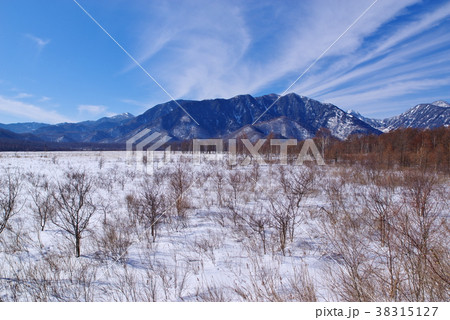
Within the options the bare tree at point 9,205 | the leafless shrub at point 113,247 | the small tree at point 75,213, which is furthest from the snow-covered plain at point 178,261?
the bare tree at point 9,205

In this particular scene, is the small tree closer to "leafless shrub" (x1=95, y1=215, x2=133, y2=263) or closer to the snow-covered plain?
the snow-covered plain

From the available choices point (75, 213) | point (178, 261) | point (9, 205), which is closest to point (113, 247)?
point (178, 261)

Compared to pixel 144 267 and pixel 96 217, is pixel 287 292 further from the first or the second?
pixel 96 217

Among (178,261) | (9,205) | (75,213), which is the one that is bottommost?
(178,261)

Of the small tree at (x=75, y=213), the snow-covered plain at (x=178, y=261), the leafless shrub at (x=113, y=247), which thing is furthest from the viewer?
the small tree at (x=75, y=213)

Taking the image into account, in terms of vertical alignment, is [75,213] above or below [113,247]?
above

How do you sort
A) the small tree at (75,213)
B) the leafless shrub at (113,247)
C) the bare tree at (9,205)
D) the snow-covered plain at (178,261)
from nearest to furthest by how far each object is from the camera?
1. the snow-covered plain at (178,261)
2. the leafless shrub at (113,247)
3. the small tree at (75,213)
4. the bare tree at (9,205)

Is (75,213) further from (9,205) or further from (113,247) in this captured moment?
(113,247)

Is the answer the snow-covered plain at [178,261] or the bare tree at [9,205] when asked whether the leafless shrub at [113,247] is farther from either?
the bare tree at [9,205]

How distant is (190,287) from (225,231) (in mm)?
2719

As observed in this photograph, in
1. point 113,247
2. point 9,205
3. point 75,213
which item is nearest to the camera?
point 113,247

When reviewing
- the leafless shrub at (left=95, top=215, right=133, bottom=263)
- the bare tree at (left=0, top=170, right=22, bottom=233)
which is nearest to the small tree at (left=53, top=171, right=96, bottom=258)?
the leafless shrub at (left=95, top=215, right=133, bottom=263)

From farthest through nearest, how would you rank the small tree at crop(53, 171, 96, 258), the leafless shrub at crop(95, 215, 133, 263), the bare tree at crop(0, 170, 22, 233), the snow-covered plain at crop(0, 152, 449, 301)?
1. the bare tree at crop(0, 170, 22, 233)
2. the small tree at crop(53, 171, 96, 258)
3. the leafless shrub at crop(95, 215, 133, 263)
4. the snow-covered plain at crop(0, 152, 449, 301)
